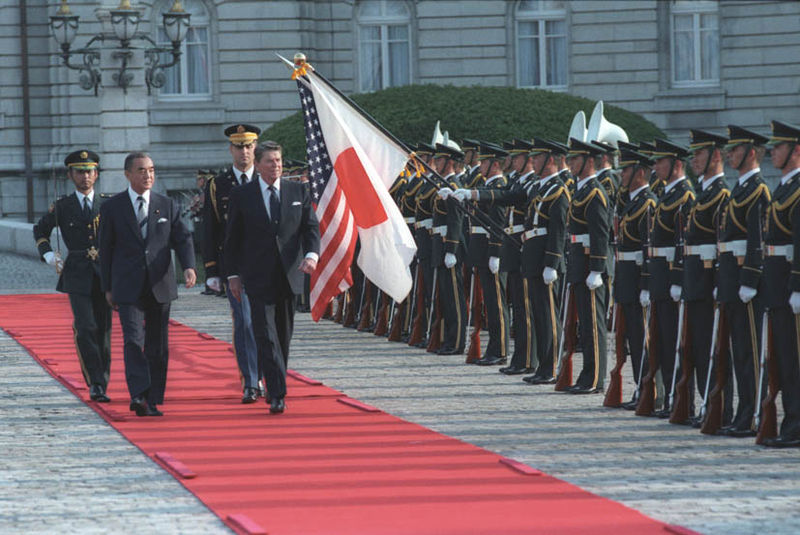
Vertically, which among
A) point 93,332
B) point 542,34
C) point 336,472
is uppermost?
point 542,34

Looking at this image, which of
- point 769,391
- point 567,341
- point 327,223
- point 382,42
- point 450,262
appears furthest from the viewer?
point 382,42

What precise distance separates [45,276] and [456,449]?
1903 cm

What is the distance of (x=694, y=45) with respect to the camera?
3647 cm

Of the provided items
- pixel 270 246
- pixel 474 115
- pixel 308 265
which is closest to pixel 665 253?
pixel 308 265

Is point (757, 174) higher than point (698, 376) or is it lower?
higher

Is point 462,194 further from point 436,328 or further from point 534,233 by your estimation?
point 436,328

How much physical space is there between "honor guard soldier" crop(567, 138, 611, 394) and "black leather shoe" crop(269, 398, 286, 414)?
2.41 metres

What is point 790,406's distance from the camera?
31.6 feet

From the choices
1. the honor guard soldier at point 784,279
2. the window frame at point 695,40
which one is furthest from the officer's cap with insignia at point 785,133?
the window frame at point 695,40

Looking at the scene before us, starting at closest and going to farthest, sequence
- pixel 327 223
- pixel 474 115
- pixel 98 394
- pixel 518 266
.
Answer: pixel 98 394 → pixel 327 223 → pixel 518 266 → pixel 474 115

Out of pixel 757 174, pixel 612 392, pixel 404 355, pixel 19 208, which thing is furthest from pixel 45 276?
pixel 757 174

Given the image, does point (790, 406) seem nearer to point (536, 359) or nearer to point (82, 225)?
point (536, 359)

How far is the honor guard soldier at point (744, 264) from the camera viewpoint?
9.79m

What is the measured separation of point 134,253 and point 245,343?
3.63 feet
